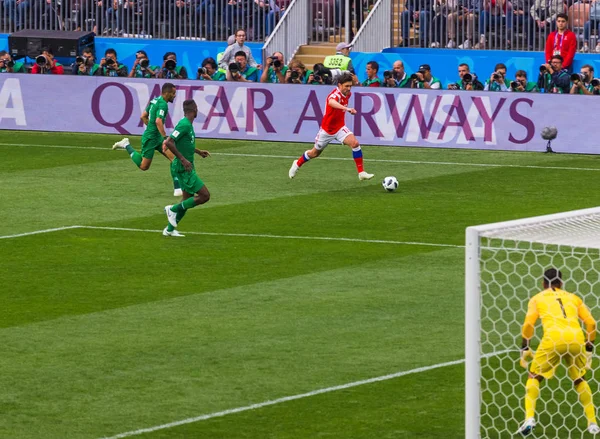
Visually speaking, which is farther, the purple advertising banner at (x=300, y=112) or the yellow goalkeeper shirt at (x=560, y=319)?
the purple advertising banner at (x=300, y=112)

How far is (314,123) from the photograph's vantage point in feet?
95.0

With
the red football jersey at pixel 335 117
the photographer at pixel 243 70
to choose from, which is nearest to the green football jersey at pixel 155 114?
the red football jersey at pixel 335 117

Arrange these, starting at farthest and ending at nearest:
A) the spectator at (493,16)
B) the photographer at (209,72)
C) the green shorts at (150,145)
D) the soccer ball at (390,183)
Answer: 1. the spectator at (493,16)
2. the photographer at (209,72)
3. the green shorts at (150,145)
4. the soccer ball at (390,183)

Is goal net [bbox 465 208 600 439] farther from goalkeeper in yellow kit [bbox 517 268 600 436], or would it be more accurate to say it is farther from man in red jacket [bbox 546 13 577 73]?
man in red jacket [bbox 546 13 577 73]

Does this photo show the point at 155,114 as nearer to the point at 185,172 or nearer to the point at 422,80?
the point at 185,172

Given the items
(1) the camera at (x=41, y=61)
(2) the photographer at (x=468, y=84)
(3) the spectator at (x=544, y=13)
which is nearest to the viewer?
(2) the photographer at (x=468, y=84)

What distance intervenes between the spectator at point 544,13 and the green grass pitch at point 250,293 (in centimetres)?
733

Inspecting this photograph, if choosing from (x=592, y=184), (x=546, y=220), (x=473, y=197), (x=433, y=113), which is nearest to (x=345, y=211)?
(x=473, y=197)

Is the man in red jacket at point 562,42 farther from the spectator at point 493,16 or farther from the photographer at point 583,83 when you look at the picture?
the spectator at point 493,16

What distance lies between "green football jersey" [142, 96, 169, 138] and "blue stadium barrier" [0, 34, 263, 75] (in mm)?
12665

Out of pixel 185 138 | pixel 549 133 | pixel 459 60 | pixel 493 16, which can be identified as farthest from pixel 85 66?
pixel 185 138

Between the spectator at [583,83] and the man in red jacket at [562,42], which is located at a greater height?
the man in red jacket at [562,42]

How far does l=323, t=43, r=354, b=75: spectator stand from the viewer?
31.4 m

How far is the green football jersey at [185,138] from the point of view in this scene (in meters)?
19.0
